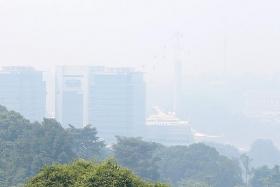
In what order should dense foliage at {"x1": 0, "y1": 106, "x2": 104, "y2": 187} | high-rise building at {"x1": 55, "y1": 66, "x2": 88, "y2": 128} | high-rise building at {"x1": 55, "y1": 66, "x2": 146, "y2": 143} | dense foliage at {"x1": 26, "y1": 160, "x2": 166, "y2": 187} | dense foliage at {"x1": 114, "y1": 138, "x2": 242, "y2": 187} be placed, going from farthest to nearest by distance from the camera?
high-rise building at {"x1": 55, "y1": 66, "x2": 88, "y2": 128} < high-rise building at {"x1": 55, "y1": 66, "x2": 146, "y2": 143} < dense foliage at {"x1": 114, "y1": 138, "x2": 242, "y2": 187} < dense foliage at {"x1": 0, "y1": 106, "x2": 104, "y2": 187} < dense foliage at {"x1": 26, "y1": 160, "x2": 166, "y2": 187}

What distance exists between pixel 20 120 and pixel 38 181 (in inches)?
1120

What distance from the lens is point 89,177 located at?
56.6 feet

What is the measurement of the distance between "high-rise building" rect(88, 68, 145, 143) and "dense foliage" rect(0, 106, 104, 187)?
5678 cm

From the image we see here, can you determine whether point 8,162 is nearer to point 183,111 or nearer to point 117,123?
point 117,123

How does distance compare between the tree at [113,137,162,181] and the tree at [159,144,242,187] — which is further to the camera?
the tree at [159,144,242,187]

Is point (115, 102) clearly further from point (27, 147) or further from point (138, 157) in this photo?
point (27, 147)

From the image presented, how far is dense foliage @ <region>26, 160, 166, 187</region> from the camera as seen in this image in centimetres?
1720

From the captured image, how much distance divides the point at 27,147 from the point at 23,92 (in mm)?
64204

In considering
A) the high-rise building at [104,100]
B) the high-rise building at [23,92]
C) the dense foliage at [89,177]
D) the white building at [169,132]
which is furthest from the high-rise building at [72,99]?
the dense foliage at [89,177]

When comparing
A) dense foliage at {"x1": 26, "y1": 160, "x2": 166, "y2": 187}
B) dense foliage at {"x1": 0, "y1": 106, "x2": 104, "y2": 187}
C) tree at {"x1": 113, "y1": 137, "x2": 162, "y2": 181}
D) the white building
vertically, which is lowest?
the white building

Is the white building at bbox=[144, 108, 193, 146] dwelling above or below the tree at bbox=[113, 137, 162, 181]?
below

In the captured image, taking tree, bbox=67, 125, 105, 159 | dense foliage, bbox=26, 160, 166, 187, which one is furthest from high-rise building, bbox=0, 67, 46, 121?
dense foliage, bbox=26, 160, 166, 187

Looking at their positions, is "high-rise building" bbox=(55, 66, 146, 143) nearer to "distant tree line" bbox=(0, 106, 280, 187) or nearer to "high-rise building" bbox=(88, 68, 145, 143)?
"high-rise building" bbox=(88, 68, 145, 143)

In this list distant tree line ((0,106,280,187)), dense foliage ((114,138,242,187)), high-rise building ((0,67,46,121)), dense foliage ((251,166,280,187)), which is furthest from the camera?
high-rise building ((0,67,46,121))
